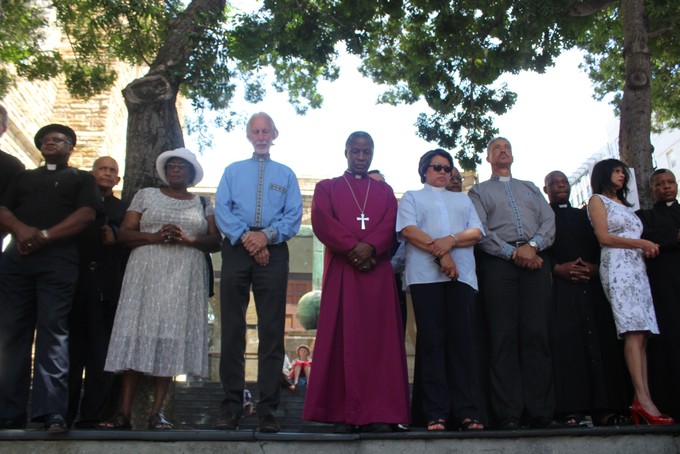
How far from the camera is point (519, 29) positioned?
25.5ft

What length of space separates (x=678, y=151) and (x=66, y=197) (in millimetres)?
37531

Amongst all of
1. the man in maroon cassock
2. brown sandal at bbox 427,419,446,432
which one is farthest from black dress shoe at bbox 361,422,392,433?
brown sandal at bbox 427,419,446,432

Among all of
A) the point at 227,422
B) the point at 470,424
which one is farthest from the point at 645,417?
the point at 227,422

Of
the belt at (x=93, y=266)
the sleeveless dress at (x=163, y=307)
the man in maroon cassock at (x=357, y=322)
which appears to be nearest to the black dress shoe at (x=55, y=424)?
the sleeveless dress at (x=163, y=307)

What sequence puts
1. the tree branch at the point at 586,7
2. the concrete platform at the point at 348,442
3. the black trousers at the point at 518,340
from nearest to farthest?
the concrete platform at the point at 348,442 → the black trousers at the point at 518,340 → the tree branch at the point at 586,7

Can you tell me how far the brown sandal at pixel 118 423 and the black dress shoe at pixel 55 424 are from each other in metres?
0.40

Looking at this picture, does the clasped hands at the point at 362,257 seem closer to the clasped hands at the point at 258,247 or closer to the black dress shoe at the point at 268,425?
the clasped hands at the point at 258,247

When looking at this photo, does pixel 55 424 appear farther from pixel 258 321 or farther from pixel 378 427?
pixel 378 427

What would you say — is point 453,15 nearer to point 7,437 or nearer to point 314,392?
point 314,392

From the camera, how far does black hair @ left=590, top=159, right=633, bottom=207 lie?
5652mm

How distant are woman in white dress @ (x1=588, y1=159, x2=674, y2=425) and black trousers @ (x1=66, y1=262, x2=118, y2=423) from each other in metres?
3.66

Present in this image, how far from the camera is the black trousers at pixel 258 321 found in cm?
457

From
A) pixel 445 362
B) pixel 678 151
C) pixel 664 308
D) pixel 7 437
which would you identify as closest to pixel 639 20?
pixel 664 308

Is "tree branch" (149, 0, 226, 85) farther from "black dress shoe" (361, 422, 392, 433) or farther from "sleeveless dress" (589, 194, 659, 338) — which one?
"sleeveless dress" (589, 194, 659, 338)
